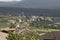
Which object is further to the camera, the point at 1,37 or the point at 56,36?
the point at 56,36

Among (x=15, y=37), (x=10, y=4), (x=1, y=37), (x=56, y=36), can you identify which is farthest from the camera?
(x=10, y=4)

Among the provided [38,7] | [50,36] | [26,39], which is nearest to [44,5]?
[38,7]

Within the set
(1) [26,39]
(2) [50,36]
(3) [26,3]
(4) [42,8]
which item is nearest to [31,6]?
(3) [26,3]

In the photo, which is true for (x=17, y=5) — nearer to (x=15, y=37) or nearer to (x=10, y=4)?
(x=10, y=4)

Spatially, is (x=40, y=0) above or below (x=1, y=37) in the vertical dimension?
below

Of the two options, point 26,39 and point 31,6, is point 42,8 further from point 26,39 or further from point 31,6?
point 26,39

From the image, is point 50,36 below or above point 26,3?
above

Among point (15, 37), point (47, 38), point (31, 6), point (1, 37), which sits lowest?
point (31, 6)

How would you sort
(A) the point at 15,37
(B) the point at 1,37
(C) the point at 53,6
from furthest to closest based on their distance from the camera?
(C) the point at 53,6
(B) the point at 1,37
(A) the point at 15,37

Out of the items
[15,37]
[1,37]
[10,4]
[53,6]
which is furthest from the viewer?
[10,4]

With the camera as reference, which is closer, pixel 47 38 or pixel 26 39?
pixel 26 39
